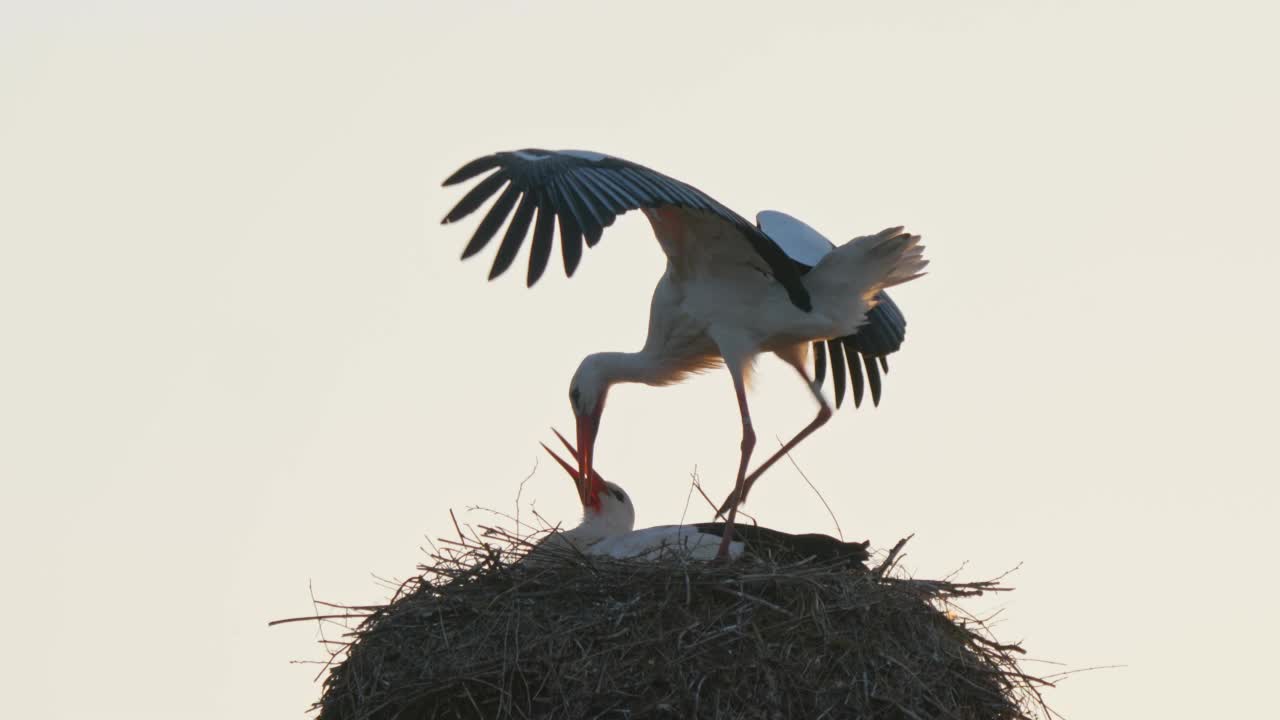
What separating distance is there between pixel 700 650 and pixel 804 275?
2.20 m

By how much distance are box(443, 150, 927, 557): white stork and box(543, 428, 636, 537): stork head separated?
5.1 inches

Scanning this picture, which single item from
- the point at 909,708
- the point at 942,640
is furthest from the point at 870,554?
the point at 909,708

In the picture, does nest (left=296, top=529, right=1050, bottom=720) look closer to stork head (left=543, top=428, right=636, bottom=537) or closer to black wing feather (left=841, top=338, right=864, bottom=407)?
stork head (left=543, top=428, right=636, bottom=537)

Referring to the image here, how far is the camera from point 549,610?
716 cm

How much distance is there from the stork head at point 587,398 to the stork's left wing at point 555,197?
1591mm

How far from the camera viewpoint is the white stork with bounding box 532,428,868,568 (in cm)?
776

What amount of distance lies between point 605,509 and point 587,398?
0.64 meters

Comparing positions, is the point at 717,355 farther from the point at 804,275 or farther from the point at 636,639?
the point at 636,639

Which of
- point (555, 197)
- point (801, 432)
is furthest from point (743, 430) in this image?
point (555, 197)

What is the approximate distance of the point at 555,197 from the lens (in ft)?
23.9

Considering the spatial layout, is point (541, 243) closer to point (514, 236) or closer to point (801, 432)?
point (514, 236)

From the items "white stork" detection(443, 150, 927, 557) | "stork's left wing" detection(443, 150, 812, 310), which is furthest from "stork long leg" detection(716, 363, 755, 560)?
"stork's left wing" detection(443, 150, 812, 310)

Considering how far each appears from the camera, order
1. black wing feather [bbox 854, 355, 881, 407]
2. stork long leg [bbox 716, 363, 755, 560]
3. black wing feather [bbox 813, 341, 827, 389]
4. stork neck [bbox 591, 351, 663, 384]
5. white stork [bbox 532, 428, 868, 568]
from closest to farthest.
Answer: white stork [bbox 532, 428, 868, 568] → stork long leg [bbox 716, 363, 755, 560] → stork neck [bbox 591, 351, 663, 384] → black wing feather [bbox 813, 341, 827, 389] → black wing feather [bbox 854, 355, 881, 407]

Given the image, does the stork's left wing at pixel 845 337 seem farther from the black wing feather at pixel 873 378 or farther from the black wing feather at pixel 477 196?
the black wing feather at pixel 477 196
